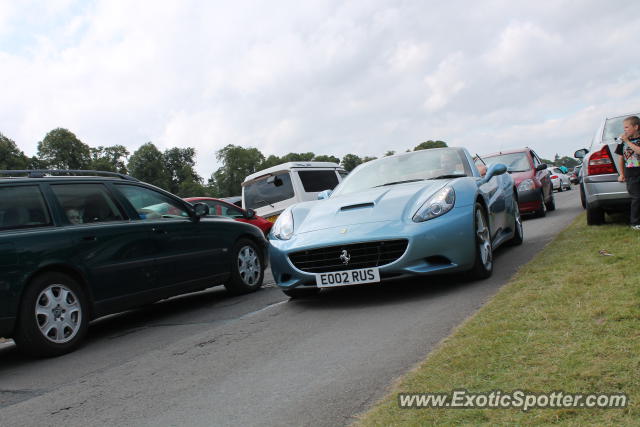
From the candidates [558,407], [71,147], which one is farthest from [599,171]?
[71,147]

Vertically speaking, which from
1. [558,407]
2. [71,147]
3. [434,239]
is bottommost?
[558,407]

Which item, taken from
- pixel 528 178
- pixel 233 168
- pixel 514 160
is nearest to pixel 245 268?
pixel 528 178

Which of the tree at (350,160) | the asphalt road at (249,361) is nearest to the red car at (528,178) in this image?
the asphalt road at (249,361)

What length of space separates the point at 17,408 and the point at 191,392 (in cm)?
110

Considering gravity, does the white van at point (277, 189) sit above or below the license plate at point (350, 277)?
above

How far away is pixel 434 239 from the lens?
18.6ft

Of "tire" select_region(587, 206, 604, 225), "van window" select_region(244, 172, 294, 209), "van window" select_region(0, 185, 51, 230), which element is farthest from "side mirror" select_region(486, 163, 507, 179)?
"van window" select_region(244, 172, 294, 209)

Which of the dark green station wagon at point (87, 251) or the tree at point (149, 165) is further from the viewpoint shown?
the tree at point (149, 165)

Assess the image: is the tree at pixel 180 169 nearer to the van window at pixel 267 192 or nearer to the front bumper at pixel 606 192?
the van window at pixel 267 192

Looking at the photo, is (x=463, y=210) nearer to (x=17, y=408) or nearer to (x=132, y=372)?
(x=132, y=372)

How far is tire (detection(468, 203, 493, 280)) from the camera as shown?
614 cm

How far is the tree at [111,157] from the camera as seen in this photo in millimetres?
95000

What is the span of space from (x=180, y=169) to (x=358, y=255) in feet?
394

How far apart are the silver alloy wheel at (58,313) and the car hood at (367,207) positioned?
83.6 inches
